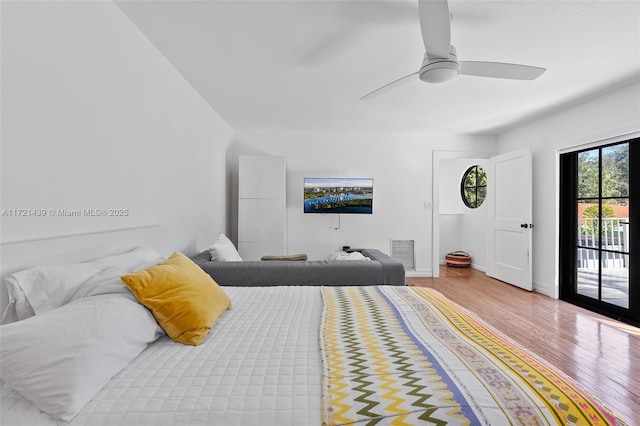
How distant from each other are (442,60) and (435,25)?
31 cm

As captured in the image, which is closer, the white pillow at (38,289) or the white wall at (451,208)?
the white pillow at (38,289)

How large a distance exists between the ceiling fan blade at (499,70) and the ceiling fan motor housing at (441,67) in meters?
0.08

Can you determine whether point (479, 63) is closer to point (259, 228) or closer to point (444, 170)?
point (259, 228)

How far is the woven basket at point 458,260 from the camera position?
234 inches

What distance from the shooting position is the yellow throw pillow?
3.93 ft

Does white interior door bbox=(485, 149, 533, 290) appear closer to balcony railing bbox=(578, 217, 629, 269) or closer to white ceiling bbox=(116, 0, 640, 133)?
balcony railing bbox=(578, 217, 629, 269)

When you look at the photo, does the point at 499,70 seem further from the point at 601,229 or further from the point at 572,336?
the point at 601,229

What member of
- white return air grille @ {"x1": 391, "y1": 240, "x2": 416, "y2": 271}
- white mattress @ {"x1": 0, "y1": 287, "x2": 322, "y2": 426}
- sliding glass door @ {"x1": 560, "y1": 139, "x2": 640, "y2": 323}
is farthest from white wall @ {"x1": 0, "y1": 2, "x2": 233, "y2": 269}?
sliding glass door @ {"x1": 560, "y1": 139, "x2": 640, "y2": 323}

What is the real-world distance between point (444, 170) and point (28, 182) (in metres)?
6.47

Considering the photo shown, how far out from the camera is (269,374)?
0.94 m

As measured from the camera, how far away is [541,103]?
3.53 metres

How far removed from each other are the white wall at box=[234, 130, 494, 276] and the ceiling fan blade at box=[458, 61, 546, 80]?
112 inches

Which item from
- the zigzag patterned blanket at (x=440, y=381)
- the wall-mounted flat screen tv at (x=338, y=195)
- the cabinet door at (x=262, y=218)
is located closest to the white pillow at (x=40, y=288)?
the zigzag patterned blanket at (x=440, y=381)

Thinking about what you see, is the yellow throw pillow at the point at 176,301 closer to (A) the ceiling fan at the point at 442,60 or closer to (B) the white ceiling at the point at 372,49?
(B) the white ceiling at the point at 372,49
